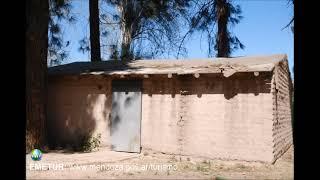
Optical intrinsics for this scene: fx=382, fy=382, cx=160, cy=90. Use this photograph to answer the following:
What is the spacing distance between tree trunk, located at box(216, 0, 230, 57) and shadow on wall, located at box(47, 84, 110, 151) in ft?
27.7

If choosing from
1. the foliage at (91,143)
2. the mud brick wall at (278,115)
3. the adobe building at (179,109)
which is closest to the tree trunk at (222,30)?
the mud brick wall at (278,115)

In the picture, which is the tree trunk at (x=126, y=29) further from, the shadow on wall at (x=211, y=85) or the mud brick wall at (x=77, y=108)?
the shadow on wall at (x=211, y=85)

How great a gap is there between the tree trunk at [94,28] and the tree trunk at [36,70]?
734 cm

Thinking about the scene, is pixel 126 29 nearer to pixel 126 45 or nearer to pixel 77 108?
pixel 126 45

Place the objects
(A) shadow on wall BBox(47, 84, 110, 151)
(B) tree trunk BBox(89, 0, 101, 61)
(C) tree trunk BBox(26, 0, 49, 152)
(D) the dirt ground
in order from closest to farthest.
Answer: (D) the dirt ground
(C) tree trunk BBox(26, 0, 49, 152)
(A) shadow on wall BBox(47, 84, 110, 151)
(B) tree trunk BBox(89, 0, 101, 61)

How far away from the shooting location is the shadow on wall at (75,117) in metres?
13.1

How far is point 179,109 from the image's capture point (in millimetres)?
11617

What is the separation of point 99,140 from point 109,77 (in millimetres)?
2172

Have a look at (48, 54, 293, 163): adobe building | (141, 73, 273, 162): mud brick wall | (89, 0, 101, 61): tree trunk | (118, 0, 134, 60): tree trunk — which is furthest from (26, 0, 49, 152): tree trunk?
(118, 0, 134, 60): tree trunk

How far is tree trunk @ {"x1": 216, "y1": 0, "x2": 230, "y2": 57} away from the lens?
18938 mm

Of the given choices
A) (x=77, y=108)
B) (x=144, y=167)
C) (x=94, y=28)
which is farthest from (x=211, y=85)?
(x=94, y=28)

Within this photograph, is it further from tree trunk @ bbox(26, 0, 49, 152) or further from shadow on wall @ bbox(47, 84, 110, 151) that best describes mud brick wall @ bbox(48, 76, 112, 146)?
tree trunk @ bbox(26, 0, 49, 152)

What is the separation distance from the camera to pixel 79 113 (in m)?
13.4
